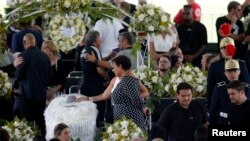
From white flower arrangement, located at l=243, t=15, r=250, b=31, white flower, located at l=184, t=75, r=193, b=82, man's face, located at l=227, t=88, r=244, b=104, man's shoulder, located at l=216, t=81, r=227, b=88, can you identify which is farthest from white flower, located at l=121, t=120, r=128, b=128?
white flower arrangement, located at l=243, t=15, r=250, b=31

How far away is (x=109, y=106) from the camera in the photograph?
18109mm

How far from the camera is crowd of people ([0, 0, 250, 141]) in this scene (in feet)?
51.7

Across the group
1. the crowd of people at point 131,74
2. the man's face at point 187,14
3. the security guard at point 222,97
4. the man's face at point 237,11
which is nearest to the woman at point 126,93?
the crowd of people at point 131,74

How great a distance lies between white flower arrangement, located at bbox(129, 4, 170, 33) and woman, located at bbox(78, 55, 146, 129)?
1131 millimetres

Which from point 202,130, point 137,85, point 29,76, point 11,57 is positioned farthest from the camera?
point 11,57

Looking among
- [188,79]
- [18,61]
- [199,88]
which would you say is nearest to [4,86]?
[18,61]

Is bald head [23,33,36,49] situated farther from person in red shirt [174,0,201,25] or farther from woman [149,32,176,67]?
person in red shirt [174,0,201,25]

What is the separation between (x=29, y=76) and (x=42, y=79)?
0.69 ft

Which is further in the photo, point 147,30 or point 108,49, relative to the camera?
point 108,49

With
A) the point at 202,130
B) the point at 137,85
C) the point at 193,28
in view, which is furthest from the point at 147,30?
the point at 193,28

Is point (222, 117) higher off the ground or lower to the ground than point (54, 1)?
lower

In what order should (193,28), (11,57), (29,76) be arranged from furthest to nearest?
(193,28) → (11,57) → (29,76)

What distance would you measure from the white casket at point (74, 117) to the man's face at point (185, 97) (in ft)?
5.72

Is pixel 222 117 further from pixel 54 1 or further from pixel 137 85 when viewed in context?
pixel 54 1
